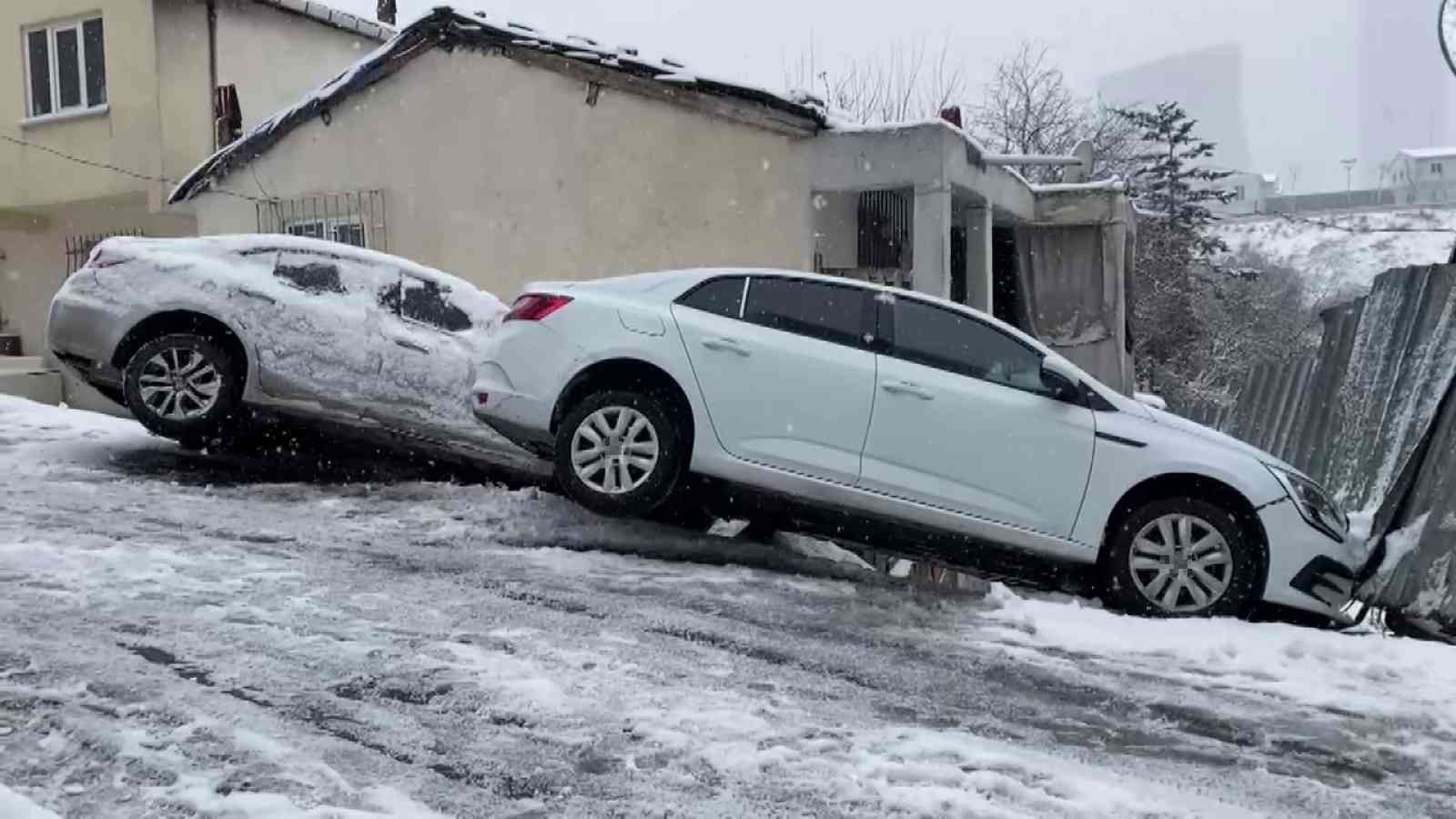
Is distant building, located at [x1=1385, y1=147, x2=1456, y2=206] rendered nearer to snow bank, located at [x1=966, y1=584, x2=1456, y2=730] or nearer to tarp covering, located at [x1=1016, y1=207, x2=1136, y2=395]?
tarp covering, located at [x1=1016, y1=207, x2=1136, y2=395]

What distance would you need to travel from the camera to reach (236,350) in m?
8.45

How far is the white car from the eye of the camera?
6.29 meters

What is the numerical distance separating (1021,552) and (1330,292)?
188 ft

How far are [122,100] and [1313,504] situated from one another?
17524 mm

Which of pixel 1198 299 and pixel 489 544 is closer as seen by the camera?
pixel 489 544

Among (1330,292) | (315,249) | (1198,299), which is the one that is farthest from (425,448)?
(1330,292)

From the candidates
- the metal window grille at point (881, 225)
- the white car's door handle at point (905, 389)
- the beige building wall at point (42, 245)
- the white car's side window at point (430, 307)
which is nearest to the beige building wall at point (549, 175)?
the metal window grille at point (881, 225)

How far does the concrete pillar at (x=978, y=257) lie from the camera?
14.1 meters

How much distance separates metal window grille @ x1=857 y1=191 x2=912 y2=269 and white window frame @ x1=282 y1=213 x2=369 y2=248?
583cm

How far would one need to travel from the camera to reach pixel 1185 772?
402 cm

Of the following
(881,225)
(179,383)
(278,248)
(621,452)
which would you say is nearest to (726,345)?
(621,452)

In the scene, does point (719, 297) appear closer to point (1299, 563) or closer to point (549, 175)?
point (1299, 563)

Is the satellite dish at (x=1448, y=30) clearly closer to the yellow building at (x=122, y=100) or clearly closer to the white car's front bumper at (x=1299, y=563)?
the white car's front bumper at (x=1299, y=563)

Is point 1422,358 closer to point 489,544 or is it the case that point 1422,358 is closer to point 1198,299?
point 489,544
